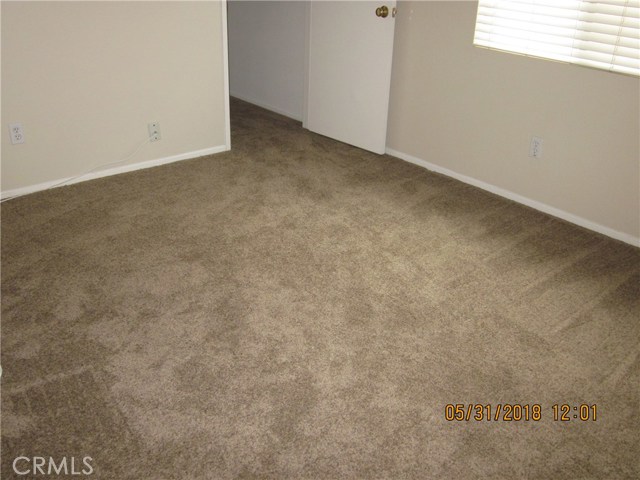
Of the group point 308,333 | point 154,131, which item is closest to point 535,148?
point 308,333

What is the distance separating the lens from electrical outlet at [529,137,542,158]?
3.02 metres

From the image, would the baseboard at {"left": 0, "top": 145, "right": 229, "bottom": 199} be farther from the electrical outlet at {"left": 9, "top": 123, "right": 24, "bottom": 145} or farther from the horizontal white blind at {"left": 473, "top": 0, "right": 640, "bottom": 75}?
the horizontal white blind at {"left": 473, "top": 0, "right": 640, "bottom": 75}

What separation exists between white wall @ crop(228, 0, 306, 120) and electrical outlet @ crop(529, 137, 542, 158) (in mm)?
2008

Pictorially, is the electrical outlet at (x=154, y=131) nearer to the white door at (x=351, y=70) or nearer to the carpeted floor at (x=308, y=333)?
the carpeted floor at (x=308, y=333)

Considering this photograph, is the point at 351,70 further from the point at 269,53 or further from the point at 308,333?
the point at 308,333

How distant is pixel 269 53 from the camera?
15.2 ft

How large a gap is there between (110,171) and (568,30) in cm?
267

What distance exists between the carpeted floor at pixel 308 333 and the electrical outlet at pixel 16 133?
0.31m

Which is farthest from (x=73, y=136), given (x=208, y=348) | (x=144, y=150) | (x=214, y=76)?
(x=208, y=348)

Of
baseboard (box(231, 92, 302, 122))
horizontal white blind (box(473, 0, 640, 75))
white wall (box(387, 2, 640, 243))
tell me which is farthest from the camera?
baseboard (box(231, 92, 302, 122))

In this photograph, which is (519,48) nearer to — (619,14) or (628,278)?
(619,14)

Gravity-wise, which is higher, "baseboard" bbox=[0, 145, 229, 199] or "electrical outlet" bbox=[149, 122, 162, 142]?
"electrical outlet" bbox=[149, 122, 162, 142]

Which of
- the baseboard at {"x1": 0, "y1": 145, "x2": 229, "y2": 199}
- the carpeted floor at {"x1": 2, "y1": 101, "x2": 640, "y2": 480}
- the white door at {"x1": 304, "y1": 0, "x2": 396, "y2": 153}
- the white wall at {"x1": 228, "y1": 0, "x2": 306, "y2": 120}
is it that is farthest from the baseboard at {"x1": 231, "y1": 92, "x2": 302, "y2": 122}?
the carpeted floor at {"x1": 2, "y1": 101, "x2": 640, "y2": 480}

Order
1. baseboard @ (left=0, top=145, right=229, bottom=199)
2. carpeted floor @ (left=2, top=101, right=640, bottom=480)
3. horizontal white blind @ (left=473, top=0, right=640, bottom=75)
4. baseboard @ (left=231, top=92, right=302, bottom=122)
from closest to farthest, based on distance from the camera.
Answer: carpeted floor @ (left=2, top=101, right=640, bottom=480) < horizontal white blind @ (left=473, top=0, right=640, bottom=75) < baseboard @ (left=0, top=145, right=229, bottom=199) < baseboard @ (left=231, top=92, right=302, bottom=122)
